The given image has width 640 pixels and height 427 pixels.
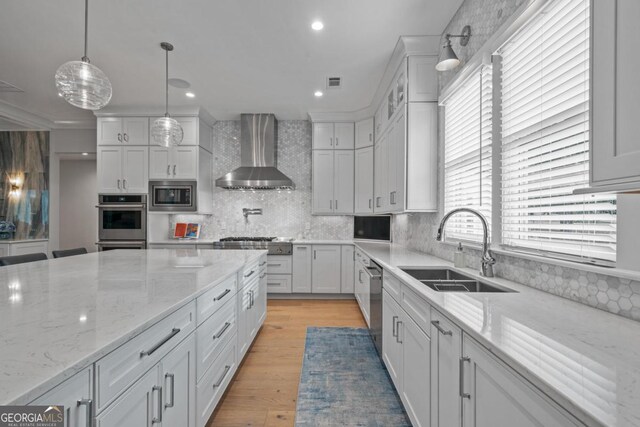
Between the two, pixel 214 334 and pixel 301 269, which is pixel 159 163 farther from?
pixel 214 334

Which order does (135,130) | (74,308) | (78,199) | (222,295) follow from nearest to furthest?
(74,308) → (222,295) → (135,130) → (78,199)

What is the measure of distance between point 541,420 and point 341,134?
4.34 metres

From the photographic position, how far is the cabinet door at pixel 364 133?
4.45 m

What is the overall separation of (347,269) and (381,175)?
154cm

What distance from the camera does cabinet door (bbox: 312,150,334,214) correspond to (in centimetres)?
466

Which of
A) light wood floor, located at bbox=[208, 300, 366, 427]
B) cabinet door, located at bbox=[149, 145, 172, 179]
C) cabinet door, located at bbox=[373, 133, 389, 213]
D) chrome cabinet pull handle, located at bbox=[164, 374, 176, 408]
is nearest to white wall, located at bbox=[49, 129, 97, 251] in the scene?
cabinet door, located at bbox=[149, 145, 172, 179]

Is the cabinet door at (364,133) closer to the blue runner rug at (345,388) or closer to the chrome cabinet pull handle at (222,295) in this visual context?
the blue runner rug at (345,388)

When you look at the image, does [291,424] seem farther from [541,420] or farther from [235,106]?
[235,106]

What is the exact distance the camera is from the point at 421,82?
106 inches

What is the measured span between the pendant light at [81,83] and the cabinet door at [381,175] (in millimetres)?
2732

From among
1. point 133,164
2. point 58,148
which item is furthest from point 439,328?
point 58,148

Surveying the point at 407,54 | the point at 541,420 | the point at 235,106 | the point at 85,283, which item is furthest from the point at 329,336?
the point at 235,106

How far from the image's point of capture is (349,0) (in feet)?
7.27

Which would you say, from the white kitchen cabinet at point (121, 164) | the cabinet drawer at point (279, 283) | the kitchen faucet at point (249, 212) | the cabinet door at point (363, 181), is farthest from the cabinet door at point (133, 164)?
the cabinet door at point (363, 181)
